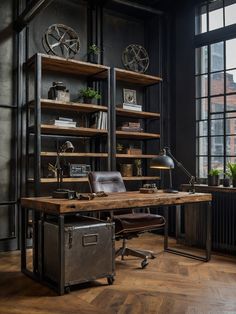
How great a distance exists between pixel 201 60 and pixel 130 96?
3.67 feet

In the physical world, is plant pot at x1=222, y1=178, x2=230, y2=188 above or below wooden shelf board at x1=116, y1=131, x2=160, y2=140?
below

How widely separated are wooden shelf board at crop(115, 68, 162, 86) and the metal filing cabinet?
2.51 metres

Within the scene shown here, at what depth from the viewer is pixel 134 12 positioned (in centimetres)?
557

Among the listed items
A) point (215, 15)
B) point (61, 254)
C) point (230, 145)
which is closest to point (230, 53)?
point (215, 15)

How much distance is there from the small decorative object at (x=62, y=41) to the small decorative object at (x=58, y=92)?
42cm

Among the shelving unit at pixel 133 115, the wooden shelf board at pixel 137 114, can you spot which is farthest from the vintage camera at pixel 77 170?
the wooden shelf board at pixel 137 114

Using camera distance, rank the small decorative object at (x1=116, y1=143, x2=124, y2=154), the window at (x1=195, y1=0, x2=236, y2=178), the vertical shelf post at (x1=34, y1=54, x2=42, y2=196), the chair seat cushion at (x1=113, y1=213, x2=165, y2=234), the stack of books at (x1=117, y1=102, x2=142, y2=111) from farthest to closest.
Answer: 1. the small decorative object at (x1=116, y1=143, x2=124, y2=154)
2. the stack of books at (x1=117, y1=102, x2=142, y2=111)
3. the window at (x1=195, y1=0, x2=236, y2=178)
4. the vertical shelf post at (x1=34, y1=54, x2=42, y2=196)
5. the chair seat cushion at (x1=113, y1=213, x2=165, y2=234)

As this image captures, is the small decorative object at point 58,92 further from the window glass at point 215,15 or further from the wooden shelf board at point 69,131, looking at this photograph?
the window glass at point 215,15

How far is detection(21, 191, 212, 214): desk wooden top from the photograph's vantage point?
9.45 ft

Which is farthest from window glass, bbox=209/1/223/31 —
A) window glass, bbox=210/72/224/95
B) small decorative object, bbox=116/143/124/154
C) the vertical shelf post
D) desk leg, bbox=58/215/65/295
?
desk leg, bbox=58/215/65/295

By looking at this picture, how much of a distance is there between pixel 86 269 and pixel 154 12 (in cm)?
389

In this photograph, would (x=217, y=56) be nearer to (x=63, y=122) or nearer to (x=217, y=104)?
(x=217, y=104)

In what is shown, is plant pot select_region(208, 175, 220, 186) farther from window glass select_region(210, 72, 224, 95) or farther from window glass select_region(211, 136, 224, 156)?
window glass select_region(210, 72, 224, 95)

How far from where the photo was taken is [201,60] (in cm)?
524
